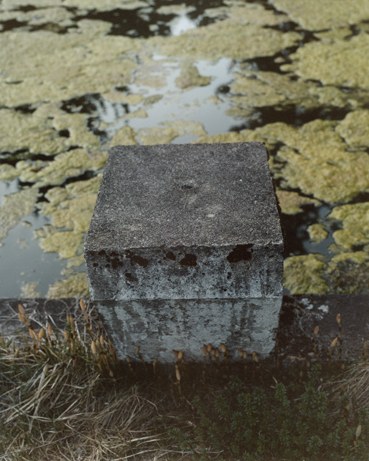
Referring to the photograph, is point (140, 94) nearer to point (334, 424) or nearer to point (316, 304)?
point (316, 304)

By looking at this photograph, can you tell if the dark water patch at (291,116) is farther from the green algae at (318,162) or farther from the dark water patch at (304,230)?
the dark water patch at (304,230)

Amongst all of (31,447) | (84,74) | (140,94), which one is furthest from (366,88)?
(31,447)

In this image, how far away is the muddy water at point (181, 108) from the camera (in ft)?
8.34

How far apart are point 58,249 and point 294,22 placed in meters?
3.62

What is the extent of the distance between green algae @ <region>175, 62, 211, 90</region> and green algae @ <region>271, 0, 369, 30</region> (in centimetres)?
141

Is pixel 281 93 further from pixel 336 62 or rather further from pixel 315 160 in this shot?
pixel 315 160

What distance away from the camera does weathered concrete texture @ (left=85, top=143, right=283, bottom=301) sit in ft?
4.34

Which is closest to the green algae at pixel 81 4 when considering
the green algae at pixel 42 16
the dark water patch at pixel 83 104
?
the green algae at pixel 42 16

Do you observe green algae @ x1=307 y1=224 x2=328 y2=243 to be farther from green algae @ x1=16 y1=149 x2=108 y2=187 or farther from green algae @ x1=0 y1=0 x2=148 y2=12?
green algae @ x1=0 y1=0 x2=148 y2=12

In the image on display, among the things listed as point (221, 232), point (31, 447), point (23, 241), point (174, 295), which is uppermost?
point (221, 232)

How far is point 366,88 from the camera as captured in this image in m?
3.66

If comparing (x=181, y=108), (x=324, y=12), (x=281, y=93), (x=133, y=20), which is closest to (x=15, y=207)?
(x=181, y=108)

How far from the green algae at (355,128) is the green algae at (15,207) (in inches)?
83.5

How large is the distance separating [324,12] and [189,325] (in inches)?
178
